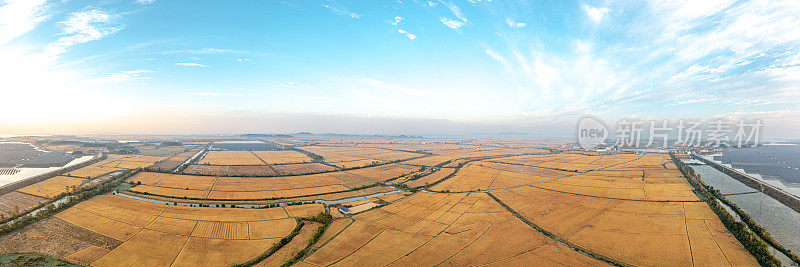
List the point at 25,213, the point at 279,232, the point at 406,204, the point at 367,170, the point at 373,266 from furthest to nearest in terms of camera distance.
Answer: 1. the point at 367,170
2. the point at 406,204
3. the point at 25,213
4. the point at 279,232
5. the point at 373,266

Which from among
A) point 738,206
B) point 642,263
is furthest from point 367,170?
point 738,206

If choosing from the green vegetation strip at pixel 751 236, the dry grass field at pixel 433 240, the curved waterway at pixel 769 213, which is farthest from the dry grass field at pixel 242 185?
the curved waterway at pixel 769 213

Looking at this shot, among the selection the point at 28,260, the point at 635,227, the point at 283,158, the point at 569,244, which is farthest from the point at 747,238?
the point at 283,158

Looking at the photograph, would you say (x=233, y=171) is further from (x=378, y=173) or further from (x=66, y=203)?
(x=378, y=173)

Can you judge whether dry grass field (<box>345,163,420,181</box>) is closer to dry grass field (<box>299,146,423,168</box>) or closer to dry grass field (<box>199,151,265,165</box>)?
dry grass field (<box>299,146,423,168</box>)

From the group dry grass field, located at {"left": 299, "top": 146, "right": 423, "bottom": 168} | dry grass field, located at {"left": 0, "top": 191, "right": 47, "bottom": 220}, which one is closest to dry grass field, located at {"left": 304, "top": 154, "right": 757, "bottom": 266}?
dry grass field, located at {"left": 0, "top": 191, "right": 47, "bottom": 220}

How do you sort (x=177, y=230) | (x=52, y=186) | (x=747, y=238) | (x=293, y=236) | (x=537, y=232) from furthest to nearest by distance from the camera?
(x=52, y=186)
(x=537, y=232)
(x=177, y=230)
(x=293, y=236)
(x=747, y=238)

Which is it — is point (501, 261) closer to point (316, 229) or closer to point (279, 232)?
point (316, 229)

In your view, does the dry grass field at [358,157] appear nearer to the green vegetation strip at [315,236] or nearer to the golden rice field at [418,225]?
the golden rice field at [418,225]
